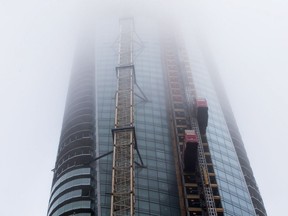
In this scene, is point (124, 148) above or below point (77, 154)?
below

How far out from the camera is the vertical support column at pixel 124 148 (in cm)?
8781

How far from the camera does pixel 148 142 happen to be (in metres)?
128

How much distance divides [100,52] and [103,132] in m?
48.1

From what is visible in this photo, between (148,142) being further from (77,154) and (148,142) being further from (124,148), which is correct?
(124,148)

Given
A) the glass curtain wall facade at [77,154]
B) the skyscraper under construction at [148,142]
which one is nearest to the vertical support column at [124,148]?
the skyscraper under construction at [148,142]

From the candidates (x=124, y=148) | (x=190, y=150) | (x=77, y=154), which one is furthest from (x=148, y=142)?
(x=124, y=148)

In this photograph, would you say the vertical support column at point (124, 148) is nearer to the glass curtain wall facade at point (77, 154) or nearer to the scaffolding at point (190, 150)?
the scaffolding at point (190, 150)

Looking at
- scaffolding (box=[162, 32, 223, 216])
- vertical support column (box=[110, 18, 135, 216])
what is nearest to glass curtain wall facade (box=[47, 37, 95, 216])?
vertical support column (box=[110, 18, 135, 216])

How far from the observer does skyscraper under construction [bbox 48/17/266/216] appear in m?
109

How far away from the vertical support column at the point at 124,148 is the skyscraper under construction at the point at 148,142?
21 cm

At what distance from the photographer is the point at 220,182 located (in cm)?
12219

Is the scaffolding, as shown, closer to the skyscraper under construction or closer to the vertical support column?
the skyscraper under construction

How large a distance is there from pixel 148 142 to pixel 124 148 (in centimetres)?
3119

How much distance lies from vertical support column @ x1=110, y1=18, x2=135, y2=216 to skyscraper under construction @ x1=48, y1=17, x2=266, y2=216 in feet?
0.68
